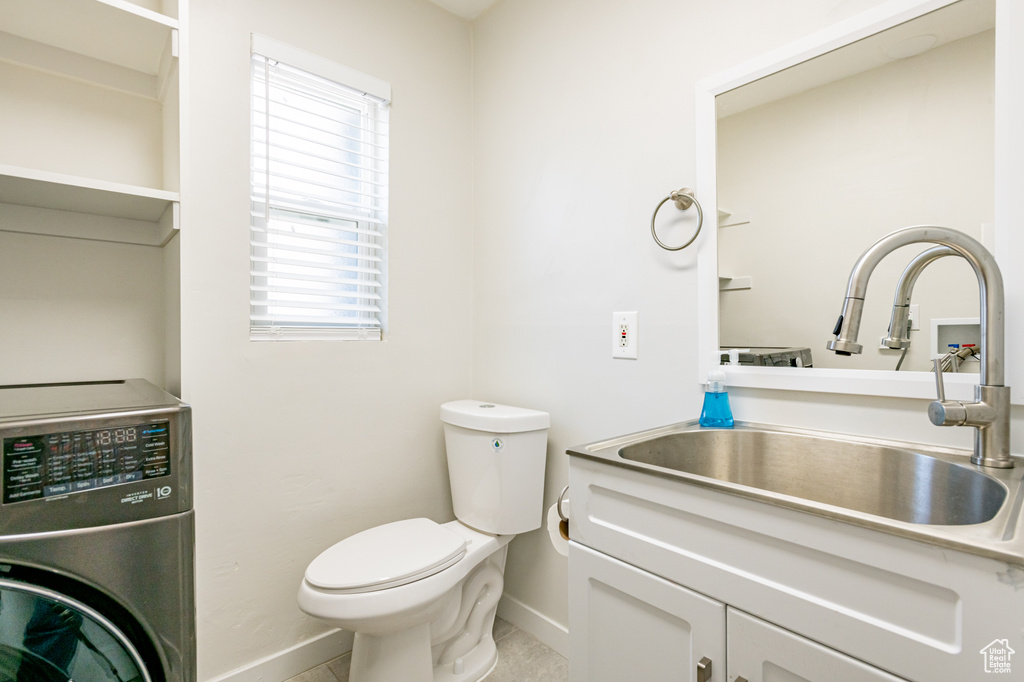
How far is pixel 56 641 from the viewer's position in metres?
0.86

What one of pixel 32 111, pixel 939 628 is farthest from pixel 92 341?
pixel 939 628

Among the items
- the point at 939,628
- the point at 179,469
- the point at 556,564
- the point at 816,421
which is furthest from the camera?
the point at 556,564

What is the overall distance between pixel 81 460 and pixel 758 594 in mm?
1202

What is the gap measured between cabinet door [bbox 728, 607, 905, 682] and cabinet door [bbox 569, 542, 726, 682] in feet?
0.08

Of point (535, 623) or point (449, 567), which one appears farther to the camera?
point (535, 623)

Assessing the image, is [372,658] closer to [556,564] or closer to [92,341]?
[556,564]

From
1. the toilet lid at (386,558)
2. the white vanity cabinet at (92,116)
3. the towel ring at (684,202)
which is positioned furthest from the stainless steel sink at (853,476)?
the white vanity cabinet at (92,116)

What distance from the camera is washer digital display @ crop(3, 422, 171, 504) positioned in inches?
32.9

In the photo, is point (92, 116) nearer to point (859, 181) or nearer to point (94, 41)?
point (94, 41)

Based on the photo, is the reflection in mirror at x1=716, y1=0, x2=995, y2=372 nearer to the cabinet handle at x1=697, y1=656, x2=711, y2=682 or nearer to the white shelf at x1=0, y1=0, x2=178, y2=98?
the cabinet handle at x1=697, y1=656, x2=711, y2=682

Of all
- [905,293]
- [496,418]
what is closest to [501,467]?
[496,418]

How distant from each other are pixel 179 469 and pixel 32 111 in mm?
1069

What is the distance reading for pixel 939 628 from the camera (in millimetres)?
584

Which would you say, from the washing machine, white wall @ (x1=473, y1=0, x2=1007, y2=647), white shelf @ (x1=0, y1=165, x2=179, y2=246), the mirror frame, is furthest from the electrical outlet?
white shelf @ (x1=0, y1=165, x2=179, y2=246)
